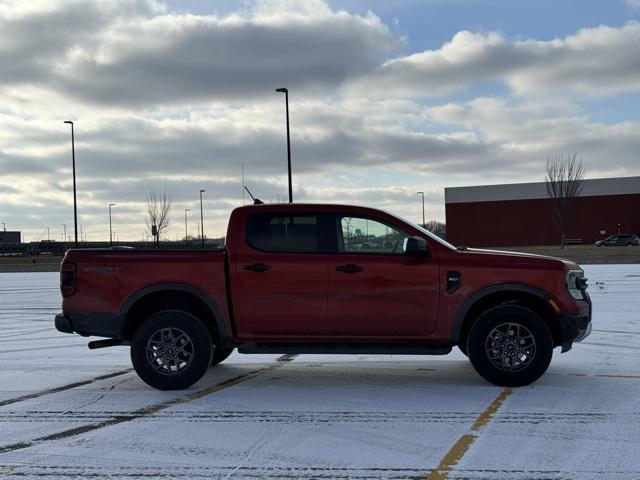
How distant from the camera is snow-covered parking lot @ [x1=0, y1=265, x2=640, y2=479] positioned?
4.79 meters

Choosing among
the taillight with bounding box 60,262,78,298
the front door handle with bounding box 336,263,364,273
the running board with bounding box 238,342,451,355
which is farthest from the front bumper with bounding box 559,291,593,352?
the taillight with bounding box 60,262,78,298

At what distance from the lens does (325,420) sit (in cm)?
598

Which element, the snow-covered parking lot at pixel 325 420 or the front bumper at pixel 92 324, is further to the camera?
the front bumper at pixel 92 324

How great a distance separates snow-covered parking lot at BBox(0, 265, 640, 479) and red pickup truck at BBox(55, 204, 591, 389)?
43 centimetres

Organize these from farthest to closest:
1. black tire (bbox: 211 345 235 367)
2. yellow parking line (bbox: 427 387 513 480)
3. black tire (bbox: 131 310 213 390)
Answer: black tire (bbox: 211 345 235 367) < black tire (bbox: 131 310 213 390) < yellow parking line (bbox: 427 387 513 480)

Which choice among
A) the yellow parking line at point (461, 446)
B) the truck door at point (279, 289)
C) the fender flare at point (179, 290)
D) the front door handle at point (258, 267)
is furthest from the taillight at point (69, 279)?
the yellow parking line at point (461, 446)

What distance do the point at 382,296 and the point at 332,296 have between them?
50 centimetres

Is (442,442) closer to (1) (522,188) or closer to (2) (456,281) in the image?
(2) (456,281)

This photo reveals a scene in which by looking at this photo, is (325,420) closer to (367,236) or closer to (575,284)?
(367,236)

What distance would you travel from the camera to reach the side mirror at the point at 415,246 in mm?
6992

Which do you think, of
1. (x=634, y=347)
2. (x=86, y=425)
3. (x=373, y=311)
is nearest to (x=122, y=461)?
(x=86, y=425)

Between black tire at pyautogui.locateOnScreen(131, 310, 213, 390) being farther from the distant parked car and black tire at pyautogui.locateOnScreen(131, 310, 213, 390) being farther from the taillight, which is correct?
the distant parked car

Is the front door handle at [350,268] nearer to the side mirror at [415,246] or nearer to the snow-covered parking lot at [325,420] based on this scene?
the side mirror at [415,246]

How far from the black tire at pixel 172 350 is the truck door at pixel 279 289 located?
0.43 m
